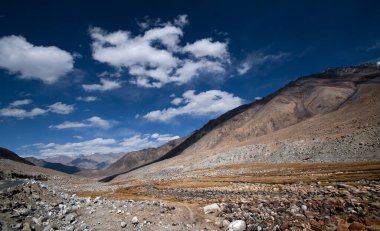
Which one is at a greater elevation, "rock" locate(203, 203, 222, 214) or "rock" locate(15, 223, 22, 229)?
"rock" locate(15, 223, 22, 229)

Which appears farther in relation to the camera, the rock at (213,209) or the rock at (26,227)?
the rock at (213,209)

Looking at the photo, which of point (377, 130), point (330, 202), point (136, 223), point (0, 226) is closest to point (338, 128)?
point (377, 130)

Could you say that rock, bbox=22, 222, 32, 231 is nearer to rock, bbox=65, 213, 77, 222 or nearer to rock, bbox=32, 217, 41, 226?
rock, bbox=32, 217, 41, 226

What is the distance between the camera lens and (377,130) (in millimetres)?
71625

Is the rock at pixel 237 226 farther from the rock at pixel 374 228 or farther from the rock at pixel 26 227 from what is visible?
the rock at pixel 26 227

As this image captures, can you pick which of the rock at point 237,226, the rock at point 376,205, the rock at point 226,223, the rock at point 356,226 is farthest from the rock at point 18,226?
the rock at point 376,205

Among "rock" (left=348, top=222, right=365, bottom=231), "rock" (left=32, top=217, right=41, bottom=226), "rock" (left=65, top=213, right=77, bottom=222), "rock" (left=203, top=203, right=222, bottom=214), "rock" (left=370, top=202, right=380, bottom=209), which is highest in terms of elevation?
"rock" (left=32, top=217, right=41, bottom=226)

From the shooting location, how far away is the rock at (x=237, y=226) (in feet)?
48.0

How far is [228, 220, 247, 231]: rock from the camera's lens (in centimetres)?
1464

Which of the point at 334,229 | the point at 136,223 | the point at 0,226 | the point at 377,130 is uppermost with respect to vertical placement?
the point at 377,130

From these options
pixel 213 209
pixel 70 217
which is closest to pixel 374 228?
pixel 213 209

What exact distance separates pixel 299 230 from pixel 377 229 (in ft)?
11.1

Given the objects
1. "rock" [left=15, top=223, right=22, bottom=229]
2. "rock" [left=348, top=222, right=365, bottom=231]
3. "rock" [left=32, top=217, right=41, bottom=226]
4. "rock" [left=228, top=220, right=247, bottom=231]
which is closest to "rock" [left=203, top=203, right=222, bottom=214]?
"rock" [left=228, top=220, right=247, bottom=231]

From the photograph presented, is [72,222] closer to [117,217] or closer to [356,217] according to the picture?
[117,217]
